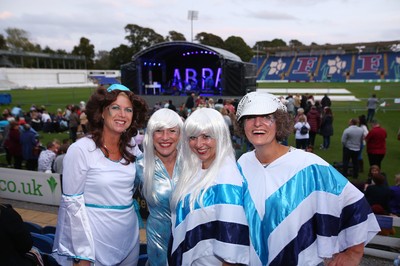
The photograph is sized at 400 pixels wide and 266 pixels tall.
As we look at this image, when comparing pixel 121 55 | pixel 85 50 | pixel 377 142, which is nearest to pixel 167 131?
pixel 377 142

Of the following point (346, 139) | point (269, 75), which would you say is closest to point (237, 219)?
point (346, 139)

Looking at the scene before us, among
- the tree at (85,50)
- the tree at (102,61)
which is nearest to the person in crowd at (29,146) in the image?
the tree at (85,50)

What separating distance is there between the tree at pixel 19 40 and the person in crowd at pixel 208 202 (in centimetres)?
8340

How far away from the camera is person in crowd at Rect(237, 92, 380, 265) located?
71.4 inches

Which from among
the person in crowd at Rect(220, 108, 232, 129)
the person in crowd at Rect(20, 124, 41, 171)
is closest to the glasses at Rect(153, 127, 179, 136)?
the person in crowd at Rect(220, 108, 232, 129)

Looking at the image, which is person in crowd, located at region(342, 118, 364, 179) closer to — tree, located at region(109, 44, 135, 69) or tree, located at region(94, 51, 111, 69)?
tree, located at region(109, 44, 135, 69)

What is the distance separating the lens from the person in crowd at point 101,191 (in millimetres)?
2164

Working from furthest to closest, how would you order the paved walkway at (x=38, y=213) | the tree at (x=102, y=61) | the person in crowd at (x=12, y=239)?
the tree at (x=102, y=61) < the paved walkway at (x=38, y=213) < the person in crowd at (x=12, y=239)

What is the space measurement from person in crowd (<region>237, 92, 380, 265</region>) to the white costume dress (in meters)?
1.02

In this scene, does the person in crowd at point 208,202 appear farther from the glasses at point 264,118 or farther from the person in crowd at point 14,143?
the person in crowd at point 14,143

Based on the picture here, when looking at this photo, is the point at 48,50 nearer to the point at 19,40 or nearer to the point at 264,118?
the point at 19,40

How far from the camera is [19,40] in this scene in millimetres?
73125

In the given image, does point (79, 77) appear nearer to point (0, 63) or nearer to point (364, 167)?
point (0, 63)

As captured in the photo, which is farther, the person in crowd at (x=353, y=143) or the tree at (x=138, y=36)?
the tree at (x=138, y=36)
